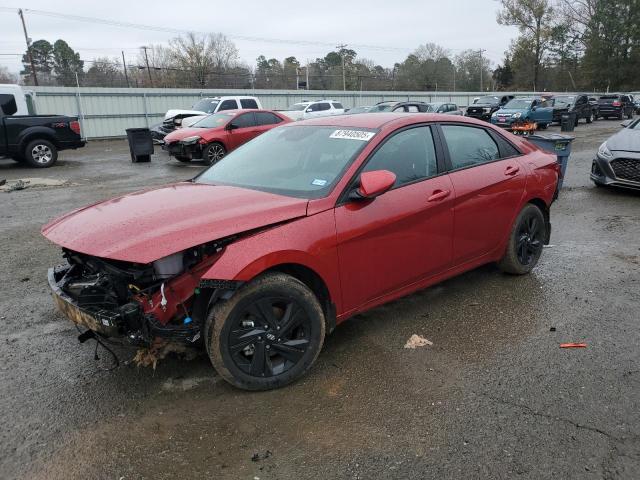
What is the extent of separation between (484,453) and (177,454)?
Result: 1571 millimetres

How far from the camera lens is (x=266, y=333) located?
3.07 m

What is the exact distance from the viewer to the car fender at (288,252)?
113 inches

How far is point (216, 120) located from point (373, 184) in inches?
502

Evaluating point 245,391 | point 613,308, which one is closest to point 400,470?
point 245,391

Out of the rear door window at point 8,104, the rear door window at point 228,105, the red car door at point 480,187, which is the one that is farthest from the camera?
the rear door window at point 228,105

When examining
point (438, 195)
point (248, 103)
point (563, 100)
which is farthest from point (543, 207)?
point (563, 100)

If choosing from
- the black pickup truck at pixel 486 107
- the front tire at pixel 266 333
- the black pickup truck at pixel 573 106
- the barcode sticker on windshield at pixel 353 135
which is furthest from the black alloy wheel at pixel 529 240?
the black pickup truck at pixel 573 106

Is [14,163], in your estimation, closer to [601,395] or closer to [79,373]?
[79,373]

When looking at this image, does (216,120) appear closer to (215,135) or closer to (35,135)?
(215,135)

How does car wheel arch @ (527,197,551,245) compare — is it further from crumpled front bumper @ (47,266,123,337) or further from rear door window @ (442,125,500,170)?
crumpled front bumper @ (47,266,123,337)

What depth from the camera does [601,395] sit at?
308cm

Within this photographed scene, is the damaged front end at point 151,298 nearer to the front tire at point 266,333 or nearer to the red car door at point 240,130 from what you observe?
the front tire at point 266,333

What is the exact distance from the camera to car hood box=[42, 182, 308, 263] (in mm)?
2805

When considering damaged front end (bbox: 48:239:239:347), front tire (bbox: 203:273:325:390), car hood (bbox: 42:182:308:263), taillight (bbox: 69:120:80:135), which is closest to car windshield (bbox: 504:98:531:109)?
taillight (bbox: 69:120:80:135)
